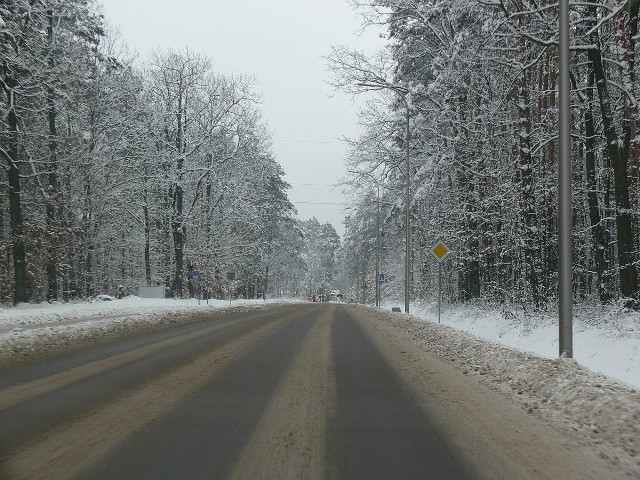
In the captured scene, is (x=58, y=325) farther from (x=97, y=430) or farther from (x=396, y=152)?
(x=396, y=152)

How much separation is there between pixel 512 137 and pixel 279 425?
703 inches

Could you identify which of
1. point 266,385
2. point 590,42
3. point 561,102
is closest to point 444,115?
point 590,42

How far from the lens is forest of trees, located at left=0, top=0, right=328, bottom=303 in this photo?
78.4ft

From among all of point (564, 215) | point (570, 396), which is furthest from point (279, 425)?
point (564, 215)

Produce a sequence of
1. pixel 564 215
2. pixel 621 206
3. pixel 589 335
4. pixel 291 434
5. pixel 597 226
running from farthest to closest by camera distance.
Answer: pixel 597 226 < pixel 621 206 < pixel 589 335 < pixel 564 215 < pixel 291 434

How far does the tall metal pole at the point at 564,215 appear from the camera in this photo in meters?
9.25

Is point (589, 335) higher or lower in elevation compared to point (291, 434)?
lower

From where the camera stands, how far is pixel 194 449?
4.64 meters

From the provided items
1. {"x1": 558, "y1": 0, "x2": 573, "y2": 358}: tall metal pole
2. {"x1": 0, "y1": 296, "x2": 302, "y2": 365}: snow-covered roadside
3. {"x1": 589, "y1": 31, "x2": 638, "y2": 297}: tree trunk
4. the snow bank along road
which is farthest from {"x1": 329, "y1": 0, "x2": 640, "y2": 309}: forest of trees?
{"x1": 0, "y1": 296, "x2": 302, "y2": 365}: snow-covered roadside

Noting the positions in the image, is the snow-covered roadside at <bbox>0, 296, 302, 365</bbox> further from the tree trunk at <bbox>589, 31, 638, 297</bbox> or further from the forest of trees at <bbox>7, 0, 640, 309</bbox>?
the tree trunk at <bbox>589, 31, 638, 297</bbox>

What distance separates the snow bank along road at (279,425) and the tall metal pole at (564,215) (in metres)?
1.45

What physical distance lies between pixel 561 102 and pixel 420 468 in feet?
24.8

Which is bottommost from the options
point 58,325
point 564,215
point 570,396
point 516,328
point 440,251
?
point 516,328

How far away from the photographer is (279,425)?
5.52 m
